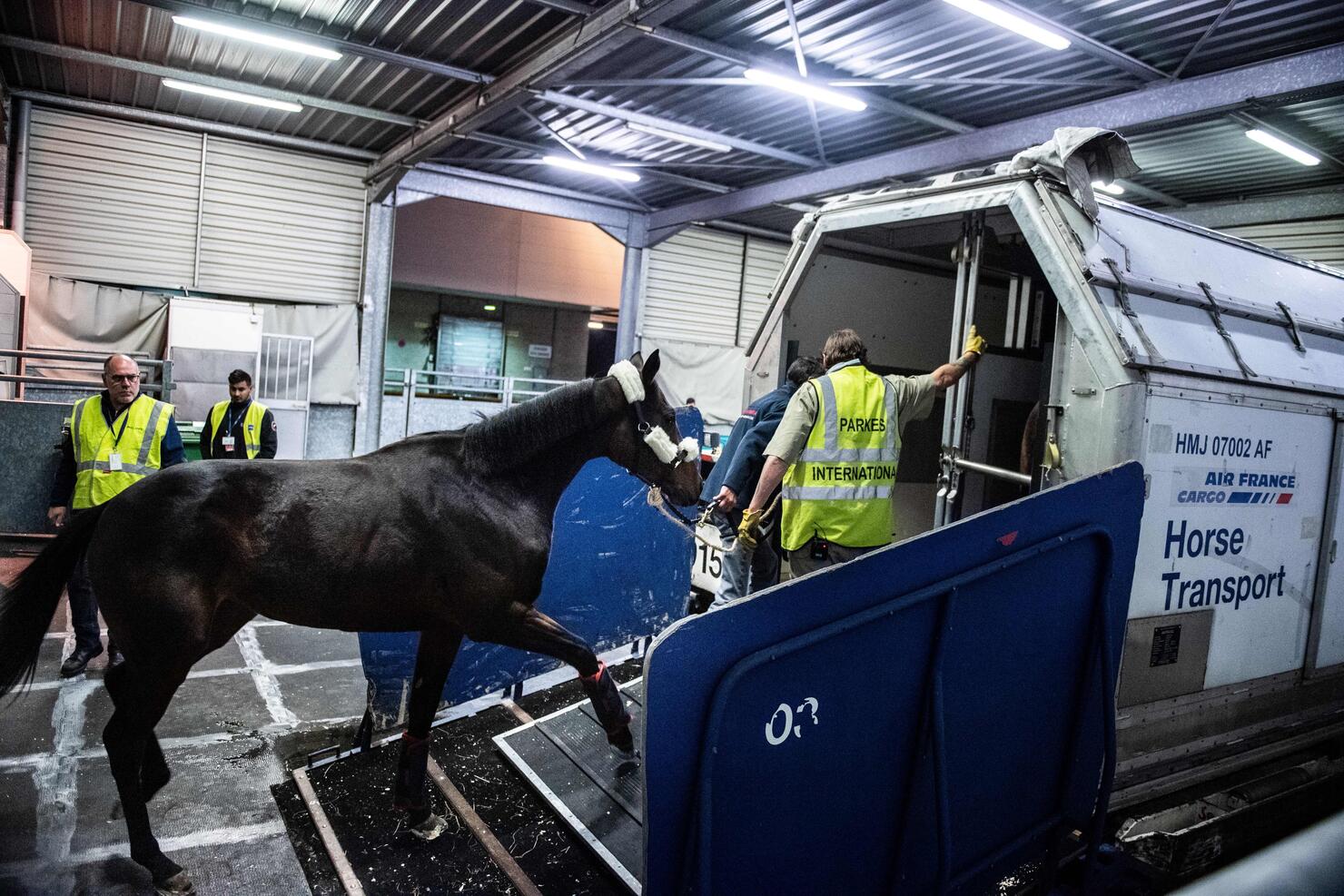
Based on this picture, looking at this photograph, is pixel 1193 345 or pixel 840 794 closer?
pixel 840 794

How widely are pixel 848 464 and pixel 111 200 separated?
1294 centimetres

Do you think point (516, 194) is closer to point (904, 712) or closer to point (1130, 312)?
point (1130, 312)

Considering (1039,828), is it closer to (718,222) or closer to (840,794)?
(840,794)

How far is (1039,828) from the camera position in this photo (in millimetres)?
2887

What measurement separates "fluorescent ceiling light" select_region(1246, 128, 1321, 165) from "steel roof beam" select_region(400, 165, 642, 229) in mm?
10403

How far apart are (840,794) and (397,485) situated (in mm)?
2025

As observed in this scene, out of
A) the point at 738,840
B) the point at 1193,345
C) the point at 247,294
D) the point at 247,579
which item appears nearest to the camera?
the point at 738,840

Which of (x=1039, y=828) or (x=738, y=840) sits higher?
(x=738, y=840)

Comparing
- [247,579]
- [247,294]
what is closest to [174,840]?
[247,579]

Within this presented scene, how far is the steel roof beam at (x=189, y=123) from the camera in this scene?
11.7 m

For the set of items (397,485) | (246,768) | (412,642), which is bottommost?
(246,768)

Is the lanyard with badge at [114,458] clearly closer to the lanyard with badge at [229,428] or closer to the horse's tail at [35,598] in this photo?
the lanyard with badge at [229,428]

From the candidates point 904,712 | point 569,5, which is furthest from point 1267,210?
point 904,712

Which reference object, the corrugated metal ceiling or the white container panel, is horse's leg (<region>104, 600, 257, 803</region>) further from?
the corrugated metal ceiling
